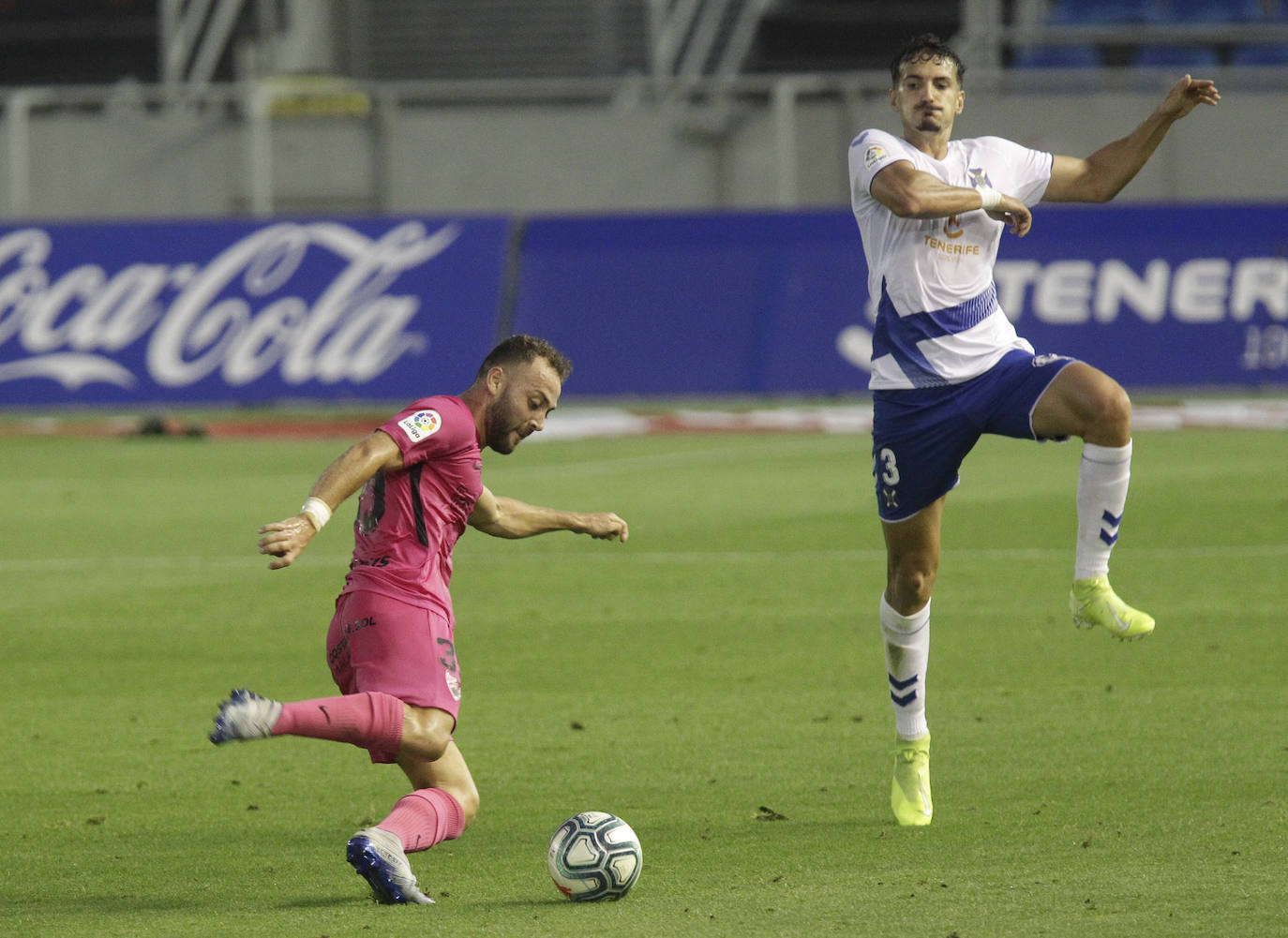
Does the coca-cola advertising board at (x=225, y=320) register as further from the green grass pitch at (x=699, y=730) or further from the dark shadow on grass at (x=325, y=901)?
the dark shadow on grass at (x=325, y=901)

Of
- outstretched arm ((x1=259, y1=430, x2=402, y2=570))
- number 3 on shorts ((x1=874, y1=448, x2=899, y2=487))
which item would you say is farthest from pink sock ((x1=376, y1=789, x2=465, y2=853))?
number 3 on shorts ((x1=874, y1=448, x2=899, y2=487))

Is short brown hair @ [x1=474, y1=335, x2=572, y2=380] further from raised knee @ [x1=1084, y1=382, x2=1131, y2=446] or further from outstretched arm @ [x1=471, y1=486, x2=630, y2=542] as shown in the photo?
raised knee @ [x1=1084, y1=382, x2=1131, y2=446]

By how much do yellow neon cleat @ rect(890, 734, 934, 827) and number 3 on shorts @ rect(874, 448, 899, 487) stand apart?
0.85m

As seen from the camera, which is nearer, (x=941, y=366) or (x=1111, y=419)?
(x=1111, y=419)

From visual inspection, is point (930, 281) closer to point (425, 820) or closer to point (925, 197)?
point (925, 197)

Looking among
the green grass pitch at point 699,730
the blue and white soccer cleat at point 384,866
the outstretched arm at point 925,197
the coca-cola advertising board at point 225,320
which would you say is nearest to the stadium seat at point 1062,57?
the coca-cola advertising board at point 225,320

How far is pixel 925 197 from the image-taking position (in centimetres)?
601

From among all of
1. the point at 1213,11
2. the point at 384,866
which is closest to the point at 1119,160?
the point at 384,866

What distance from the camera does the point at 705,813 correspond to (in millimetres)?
6145

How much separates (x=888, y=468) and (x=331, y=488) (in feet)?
7.08

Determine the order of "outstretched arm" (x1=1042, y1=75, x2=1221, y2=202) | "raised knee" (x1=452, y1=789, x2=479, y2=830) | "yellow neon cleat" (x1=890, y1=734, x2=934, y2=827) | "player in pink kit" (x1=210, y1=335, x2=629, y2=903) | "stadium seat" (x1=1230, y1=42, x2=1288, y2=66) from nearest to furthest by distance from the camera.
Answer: "player in pink kit" (x1=210, y1=335, x2=629, y2=903)
"raised knee" (x1=452, y1=789, x2=479, y2=830)
"yellow neon cleat" (x1=890, y1=734, x2=934, y2=827)
"outstretched arm" (x1=1042, y1=75, x2=1221, y2=202)
"stadium seat" (x1=1230, y1=42, x2=1288, y2=66)

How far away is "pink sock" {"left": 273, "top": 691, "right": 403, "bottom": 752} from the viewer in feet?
15.8

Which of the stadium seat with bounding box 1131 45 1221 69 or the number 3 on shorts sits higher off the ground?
the number 3 on shorts

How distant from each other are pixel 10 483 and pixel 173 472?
4.59ft
